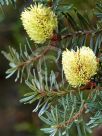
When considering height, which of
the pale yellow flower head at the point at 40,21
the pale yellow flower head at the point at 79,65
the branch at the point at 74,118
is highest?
the pale yellow flower head at the point at 40,21

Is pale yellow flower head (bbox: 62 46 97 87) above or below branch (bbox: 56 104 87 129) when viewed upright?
above

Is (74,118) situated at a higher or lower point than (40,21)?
lower

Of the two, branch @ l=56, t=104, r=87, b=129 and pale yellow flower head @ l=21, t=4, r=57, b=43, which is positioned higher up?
pale yellow flower head @ l=21, t=4, r=57, b=43

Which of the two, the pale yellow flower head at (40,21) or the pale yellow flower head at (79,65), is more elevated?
the pale yellow flower head at (40,21)

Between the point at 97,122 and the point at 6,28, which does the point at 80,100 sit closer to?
the point at 97,122

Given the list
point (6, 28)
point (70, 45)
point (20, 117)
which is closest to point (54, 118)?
point (70, 45)

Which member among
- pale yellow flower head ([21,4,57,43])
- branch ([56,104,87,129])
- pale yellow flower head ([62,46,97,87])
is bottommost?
branch ([56,104,87,129])
